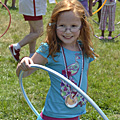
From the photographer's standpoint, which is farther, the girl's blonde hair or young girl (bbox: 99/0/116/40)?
young girl (bbox: 99/0/116/40)

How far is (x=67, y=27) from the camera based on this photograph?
2.24 m

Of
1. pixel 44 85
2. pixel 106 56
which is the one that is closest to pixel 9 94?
pixel 44 85

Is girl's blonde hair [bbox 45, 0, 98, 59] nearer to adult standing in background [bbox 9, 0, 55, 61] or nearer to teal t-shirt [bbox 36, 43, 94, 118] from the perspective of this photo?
teal t-shirt [bbox 36, 43, 94, 118]

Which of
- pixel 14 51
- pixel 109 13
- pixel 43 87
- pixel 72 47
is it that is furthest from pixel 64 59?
pixel 109 13

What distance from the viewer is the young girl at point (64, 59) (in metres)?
2.25

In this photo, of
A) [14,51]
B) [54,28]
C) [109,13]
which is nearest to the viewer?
[54,28]

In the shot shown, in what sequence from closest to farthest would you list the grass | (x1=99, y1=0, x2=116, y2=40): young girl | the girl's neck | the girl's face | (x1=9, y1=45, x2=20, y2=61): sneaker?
the girl's face, the girl's neck, the grass, (x1=9, y1=45, x2=20, y2=61): sneaker, (x1=99, y1=0, x2=116, y2=40): young girl

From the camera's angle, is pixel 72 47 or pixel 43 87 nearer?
pixel 72 47

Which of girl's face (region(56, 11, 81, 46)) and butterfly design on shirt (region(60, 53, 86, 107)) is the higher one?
girl's face (region(56, 11, 81, 46))

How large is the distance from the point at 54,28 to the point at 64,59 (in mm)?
306

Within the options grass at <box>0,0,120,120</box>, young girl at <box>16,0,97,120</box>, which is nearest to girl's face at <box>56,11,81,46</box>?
young girl at <box>16,0,97,120</box>

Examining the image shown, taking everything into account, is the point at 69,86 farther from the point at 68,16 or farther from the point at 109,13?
the point at 109,13

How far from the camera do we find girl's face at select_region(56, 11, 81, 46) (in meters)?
2.24

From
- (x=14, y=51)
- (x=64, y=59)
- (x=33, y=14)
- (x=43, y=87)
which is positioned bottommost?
(x=43, y=87)
